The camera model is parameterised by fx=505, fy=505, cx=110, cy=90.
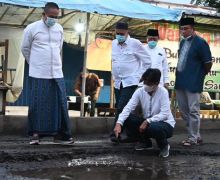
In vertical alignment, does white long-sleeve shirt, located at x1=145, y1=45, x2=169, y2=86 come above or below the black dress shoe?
above

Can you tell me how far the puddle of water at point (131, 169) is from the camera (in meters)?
4.67

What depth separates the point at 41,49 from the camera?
628 centimetres

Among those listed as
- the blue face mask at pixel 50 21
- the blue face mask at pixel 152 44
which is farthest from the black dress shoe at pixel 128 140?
the blue face mask at pixel 152 44

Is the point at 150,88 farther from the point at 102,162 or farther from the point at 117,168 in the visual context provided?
the point at 117,168

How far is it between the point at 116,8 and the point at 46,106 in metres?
3.55

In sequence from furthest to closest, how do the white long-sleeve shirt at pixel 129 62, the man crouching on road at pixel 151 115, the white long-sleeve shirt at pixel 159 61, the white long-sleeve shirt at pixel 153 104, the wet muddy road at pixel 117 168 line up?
the white long-sleeve shirt at pixel 159 61 → the white long-sleeve shirt at pixel 129 62 → the white long-sleeve shirt at pixel 153 104 → the man crouching on road at pixel 151 115 → the wet muddy road at pixel 117 168

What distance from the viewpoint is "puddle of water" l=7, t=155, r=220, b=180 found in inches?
184

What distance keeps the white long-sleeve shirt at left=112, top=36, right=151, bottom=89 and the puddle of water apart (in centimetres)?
130

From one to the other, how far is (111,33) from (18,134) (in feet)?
16.8

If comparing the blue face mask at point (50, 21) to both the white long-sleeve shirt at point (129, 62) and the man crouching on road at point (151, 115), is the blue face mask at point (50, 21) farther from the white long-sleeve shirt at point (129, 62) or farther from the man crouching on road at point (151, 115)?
the man crouching on road at point (151, 115)

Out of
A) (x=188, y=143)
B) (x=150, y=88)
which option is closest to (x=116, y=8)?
(x=188, y=143)

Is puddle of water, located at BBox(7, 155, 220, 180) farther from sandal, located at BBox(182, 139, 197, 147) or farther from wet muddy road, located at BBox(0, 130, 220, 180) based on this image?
sandal, located at BBox(182, 139, 197, 147)

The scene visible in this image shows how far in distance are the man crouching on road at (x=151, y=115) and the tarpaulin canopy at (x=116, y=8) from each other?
3059mm

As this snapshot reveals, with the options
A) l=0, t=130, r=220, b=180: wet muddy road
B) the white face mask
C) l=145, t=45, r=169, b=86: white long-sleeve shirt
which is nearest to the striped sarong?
l=0, t=130, r=220, b=180: wet muddy road
